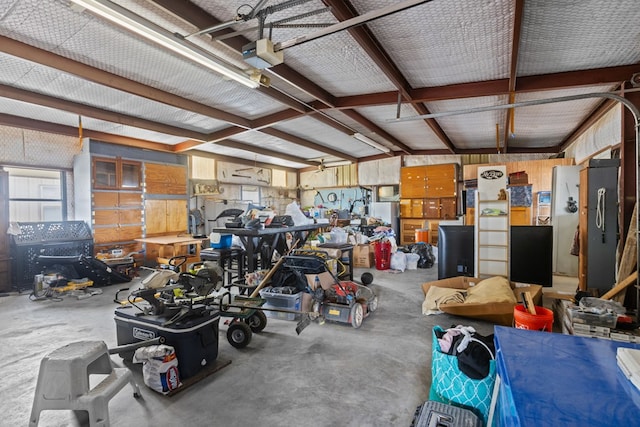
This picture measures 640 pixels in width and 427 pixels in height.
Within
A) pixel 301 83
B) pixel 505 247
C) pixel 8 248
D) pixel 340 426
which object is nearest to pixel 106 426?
pixel 340 426

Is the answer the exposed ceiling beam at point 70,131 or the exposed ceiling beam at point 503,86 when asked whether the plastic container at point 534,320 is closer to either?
the exposed ceiling beam at point 503,86

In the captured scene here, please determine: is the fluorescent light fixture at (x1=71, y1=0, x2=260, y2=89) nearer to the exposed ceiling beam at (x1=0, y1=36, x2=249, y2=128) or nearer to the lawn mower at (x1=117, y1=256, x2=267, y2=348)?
the exposed ceiling beam at (x1=0, y1=36, x2=249, y2=128)

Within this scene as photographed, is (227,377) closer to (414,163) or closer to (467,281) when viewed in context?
(467,281)

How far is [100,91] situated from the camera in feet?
15.5

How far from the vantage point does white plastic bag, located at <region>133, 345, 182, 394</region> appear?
2340 millimetres

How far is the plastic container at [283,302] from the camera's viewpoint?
3633 mm

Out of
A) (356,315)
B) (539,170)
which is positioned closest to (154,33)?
(356,315)

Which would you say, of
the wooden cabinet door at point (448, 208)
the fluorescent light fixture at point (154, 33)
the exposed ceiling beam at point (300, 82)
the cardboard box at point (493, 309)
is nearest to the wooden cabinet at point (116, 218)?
the fluorescent light fixture at point (154, 33)

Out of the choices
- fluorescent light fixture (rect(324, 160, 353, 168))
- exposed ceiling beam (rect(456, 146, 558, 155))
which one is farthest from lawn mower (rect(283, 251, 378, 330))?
fluorescent light fixture (rect(324, 160, 353, 168))

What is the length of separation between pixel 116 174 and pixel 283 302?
579 cm

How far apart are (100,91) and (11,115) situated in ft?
8.17

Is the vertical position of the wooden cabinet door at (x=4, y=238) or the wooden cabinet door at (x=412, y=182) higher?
the wooden cabinet door at (x=412, y=182)

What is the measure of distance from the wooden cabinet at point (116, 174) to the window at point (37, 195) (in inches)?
38.0

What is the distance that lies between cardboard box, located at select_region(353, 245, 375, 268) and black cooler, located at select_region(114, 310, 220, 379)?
197 inches
